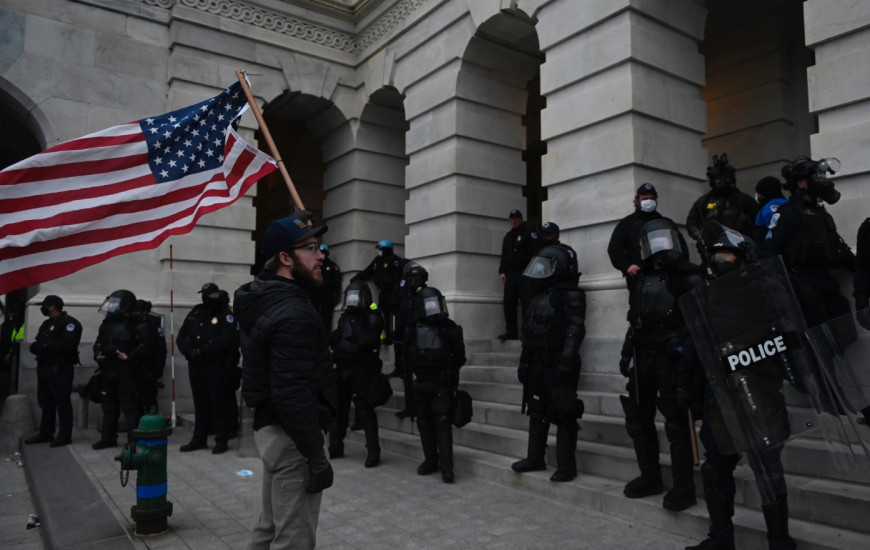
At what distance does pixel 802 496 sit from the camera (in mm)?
4332

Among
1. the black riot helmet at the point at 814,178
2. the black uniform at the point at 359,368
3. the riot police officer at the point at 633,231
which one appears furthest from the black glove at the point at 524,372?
the black riot helmet at the point at 814,178

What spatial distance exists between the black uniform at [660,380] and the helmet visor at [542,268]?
3.58 feet

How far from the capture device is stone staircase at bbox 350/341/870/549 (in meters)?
4.07

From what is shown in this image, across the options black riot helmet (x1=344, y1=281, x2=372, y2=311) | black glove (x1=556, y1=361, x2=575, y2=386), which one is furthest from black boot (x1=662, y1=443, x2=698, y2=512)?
black riot helmet (x1=344, y1=281, x2=372, y2=311)

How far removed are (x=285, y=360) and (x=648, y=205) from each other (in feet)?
15.6

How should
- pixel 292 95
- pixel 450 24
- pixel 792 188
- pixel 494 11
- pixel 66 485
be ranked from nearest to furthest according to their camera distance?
pixel 792 188 → pixel 66 485 → pixel 494 11 → pixel 450 24 → pixel 292 95

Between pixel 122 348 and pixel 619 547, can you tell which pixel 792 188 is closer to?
pixel 619 547

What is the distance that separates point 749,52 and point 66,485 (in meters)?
11.4

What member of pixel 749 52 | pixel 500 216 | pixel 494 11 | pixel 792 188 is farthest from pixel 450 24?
pixel 792 188

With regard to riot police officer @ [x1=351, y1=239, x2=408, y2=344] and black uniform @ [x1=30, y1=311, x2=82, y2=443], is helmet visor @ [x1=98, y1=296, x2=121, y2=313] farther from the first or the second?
riot police officer @ [x1=351, y1=239, x2=408, y2=344]

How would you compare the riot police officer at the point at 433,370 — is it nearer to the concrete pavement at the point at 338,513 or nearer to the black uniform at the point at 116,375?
the concrete pavement at the point at 338,513

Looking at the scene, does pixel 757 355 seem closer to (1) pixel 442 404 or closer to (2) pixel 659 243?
(2) pixel 659 243

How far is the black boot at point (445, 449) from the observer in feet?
20.9

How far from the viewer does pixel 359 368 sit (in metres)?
7.45
